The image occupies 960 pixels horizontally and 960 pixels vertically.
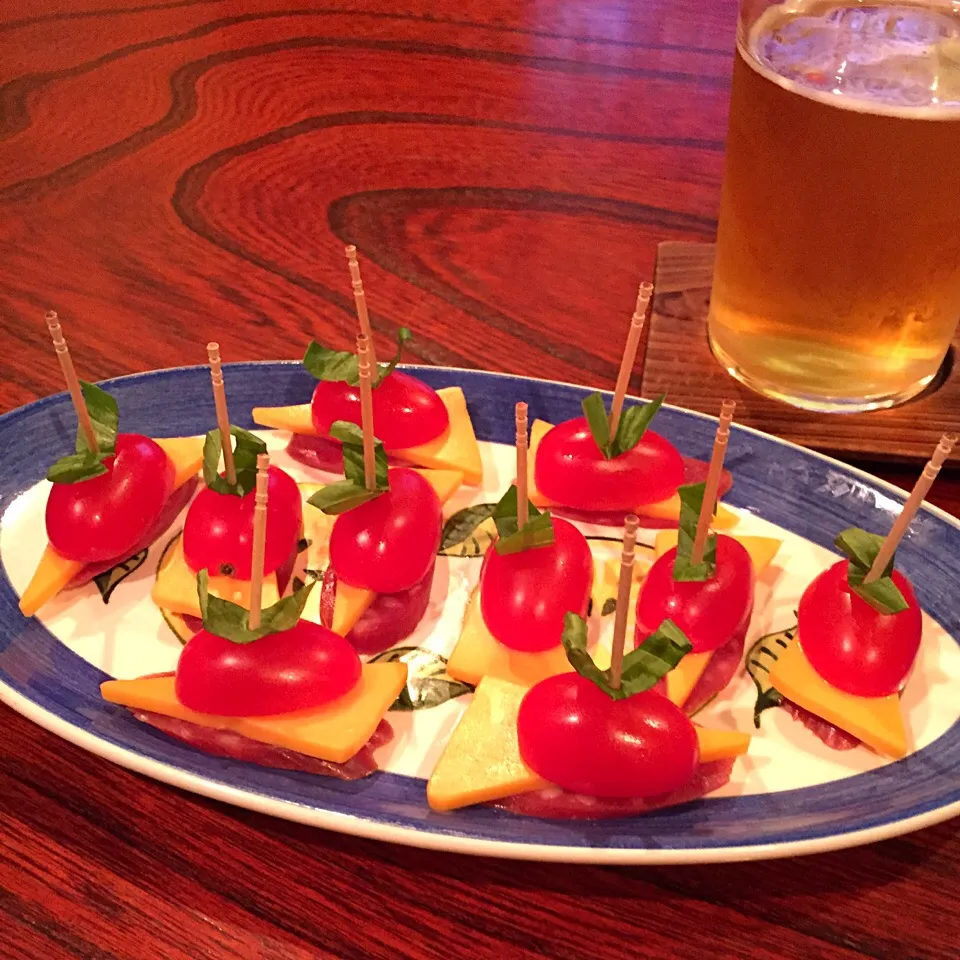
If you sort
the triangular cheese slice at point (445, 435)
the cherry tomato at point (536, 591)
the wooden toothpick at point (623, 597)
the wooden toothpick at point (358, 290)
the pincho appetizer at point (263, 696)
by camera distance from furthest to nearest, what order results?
the triangular cheese slice at point (445, 435)
the wooden toothpick at point (358, 290)
the cherry tomato at point (536, 591)
the pincho appetizer at point (263, 696)
the wooden toothpick at point (623, 597)

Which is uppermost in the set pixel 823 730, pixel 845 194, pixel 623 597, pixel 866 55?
pixel 866 55

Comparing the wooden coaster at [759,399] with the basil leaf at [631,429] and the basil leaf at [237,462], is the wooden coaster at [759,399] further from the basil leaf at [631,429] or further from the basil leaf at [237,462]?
the basil leaf at [237,462]

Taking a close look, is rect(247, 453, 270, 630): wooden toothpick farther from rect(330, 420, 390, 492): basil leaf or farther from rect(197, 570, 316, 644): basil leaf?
rect(330, 420, 390, 492): basil leaf

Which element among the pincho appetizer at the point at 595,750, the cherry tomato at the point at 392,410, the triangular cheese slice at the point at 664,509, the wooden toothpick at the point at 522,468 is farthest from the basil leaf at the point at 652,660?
the cherry tomato at the point at 392,410

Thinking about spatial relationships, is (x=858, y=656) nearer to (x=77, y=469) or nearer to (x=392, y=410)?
(x=392, y=410)

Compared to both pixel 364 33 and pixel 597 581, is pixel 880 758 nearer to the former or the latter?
pixel 597 581

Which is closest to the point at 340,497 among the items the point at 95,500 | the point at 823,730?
the point at 95,500
